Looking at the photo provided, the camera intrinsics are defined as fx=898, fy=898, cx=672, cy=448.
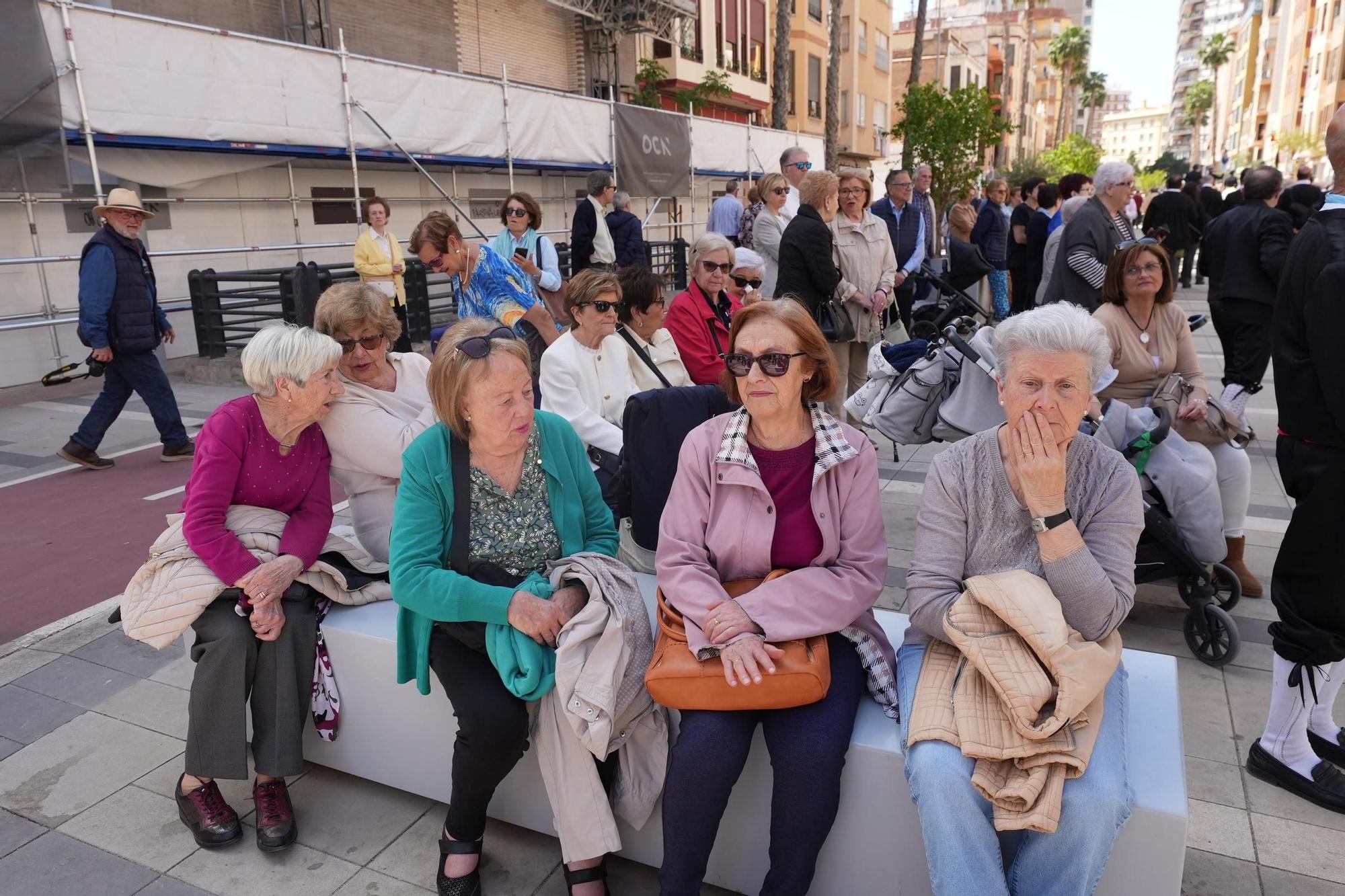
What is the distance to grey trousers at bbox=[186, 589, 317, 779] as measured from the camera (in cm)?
268

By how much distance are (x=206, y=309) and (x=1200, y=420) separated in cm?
951

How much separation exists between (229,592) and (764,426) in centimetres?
168

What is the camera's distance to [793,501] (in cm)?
247

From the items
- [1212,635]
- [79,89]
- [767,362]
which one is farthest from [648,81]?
[767,362]

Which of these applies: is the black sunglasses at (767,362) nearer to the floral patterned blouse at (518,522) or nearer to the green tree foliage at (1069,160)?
the floral patterned blouse at (518,522)

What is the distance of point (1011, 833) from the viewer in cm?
204

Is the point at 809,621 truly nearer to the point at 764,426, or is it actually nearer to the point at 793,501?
the point at 793,501

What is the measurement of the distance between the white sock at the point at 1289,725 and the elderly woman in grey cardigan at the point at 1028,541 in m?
0.90

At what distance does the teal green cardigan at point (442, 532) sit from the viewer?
8.04 ft

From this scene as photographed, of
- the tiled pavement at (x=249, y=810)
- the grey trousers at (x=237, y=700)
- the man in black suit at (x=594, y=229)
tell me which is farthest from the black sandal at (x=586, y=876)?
the man in black suit at (x=594, y=229)

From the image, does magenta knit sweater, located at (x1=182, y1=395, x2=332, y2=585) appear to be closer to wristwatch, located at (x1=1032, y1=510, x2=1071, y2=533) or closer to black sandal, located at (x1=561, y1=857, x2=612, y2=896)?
black sandal, located at (x1=561, y1=857, x2=612, y2=896)

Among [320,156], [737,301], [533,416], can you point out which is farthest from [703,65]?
[533,416]

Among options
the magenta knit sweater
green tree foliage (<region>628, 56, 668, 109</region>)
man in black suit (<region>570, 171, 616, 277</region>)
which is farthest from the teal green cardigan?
green tree foliage (<region>628, 56, 668, 109</region>)

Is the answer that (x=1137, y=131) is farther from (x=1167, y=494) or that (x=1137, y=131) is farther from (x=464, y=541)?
(x=464, y=541)
